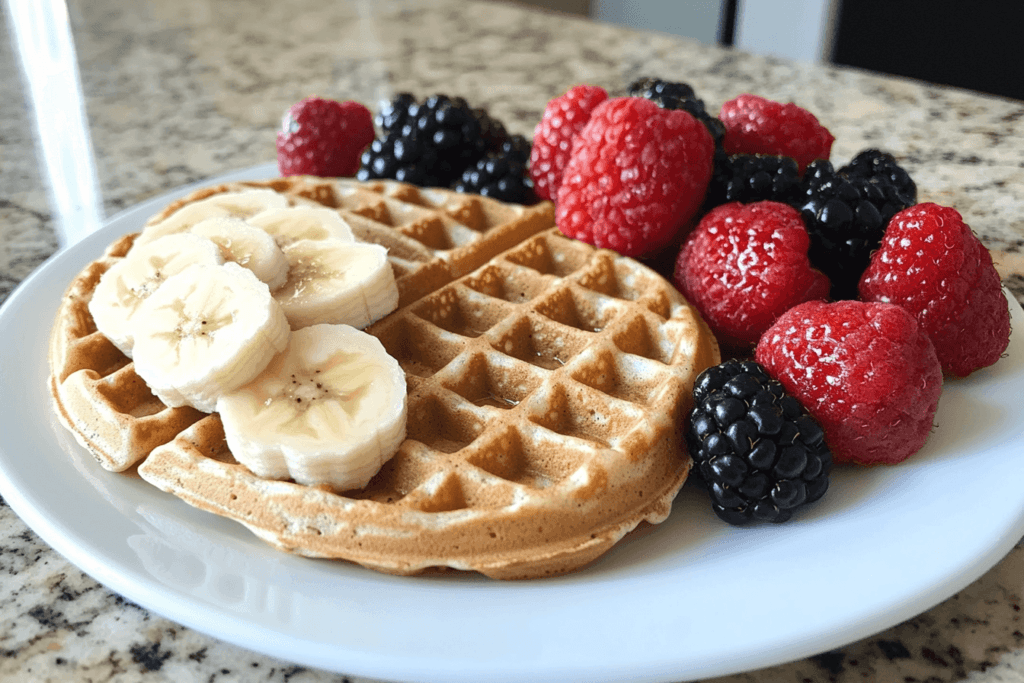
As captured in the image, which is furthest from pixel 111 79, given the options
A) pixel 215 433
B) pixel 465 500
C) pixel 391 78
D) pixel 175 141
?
pixel 465 500

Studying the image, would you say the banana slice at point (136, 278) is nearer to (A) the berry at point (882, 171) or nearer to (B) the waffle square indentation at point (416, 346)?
(B) the waffle square indentation at point (416, 346)

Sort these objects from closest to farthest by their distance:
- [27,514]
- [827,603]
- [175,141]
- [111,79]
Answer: [827,603], [27,514], [175,141], [111,79]

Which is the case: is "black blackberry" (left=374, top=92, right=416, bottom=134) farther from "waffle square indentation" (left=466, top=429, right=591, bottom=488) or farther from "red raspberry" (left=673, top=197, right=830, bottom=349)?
"waffle square indentation" (left=466, top=429, right=591, bottom=488)

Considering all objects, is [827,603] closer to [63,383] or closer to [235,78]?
[63,383]

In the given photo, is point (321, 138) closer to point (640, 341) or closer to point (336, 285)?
point (336, 285)

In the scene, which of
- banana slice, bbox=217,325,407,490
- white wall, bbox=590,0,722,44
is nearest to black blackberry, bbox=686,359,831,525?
banana slice, bbox=217,325,407,490
